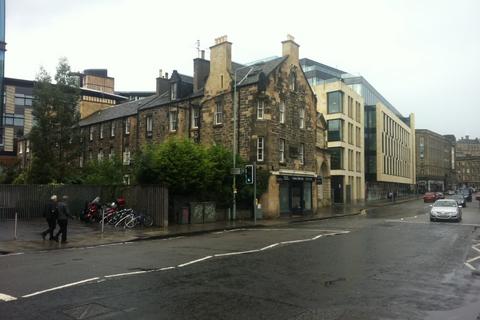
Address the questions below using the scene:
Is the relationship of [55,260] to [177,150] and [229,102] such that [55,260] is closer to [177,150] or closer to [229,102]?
[177,150]

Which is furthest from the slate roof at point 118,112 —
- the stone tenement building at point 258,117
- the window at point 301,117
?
the window at point 301,117

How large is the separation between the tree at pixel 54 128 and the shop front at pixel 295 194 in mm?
17688

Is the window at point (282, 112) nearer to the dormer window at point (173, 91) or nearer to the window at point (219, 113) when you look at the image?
the window at point (219, 113)

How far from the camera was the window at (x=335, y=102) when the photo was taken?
57.0 meters

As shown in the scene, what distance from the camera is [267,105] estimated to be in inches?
1310

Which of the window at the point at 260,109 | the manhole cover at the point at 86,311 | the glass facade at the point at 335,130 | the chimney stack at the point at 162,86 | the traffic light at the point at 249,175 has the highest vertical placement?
the chimney stack at the point at 162,86

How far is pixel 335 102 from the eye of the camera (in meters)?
57.4

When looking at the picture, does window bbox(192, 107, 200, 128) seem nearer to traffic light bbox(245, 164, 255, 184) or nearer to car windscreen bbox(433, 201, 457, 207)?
traffic light bbox(245, 164, 255, 184)

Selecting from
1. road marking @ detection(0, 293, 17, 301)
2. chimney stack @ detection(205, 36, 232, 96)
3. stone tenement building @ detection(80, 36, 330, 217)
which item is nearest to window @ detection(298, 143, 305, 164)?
stone tenement building @ detection(80, 36, 330, 217)

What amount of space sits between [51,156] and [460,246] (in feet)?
110

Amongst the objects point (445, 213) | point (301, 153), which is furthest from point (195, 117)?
point (445, 213)

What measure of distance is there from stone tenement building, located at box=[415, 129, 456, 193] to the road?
102995 mm

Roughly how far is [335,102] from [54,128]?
3315cm

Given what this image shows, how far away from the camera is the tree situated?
38.7 m
